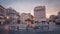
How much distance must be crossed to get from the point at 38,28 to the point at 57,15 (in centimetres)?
56

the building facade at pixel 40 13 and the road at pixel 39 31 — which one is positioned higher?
the building facade at pixel 40 13

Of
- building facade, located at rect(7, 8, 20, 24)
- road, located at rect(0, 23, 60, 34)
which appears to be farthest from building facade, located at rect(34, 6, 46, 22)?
building facade, located at rect(7, 8, 20, 24)

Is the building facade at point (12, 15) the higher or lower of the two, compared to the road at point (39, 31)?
higher

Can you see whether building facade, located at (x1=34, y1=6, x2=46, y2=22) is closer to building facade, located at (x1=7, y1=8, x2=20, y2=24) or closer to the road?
the road

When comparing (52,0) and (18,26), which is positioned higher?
(52,0)

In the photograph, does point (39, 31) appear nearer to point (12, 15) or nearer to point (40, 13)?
point (40, 13)

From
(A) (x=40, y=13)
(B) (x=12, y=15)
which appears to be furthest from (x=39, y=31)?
(B) (x=12, y=15)

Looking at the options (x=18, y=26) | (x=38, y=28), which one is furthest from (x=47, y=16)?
(x=18, y=26)

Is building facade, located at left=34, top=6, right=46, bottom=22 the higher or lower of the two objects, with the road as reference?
higher

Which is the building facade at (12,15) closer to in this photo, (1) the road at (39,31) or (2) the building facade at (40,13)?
(1) the road at (39,31)

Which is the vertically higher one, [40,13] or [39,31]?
[40,13]

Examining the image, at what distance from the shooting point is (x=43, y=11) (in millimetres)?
3234

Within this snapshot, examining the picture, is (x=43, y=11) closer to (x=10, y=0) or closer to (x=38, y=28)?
(x=38, y=28)

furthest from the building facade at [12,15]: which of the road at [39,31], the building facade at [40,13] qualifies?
the building facade at [40,13]
